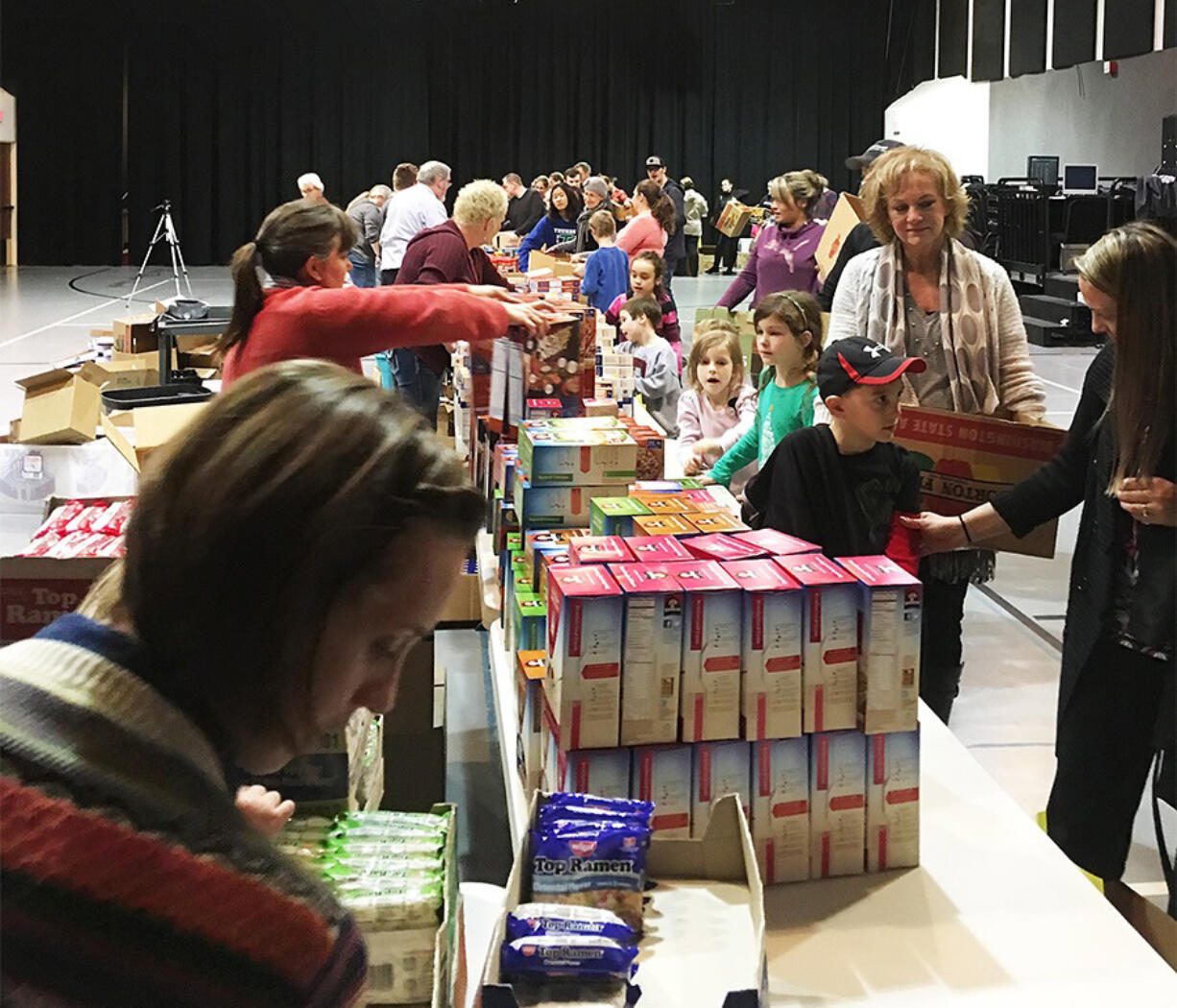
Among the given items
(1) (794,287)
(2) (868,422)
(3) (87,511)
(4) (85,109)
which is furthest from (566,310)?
(4) (85,109)

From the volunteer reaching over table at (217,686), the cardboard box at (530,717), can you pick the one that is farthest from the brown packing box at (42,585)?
the volunteer reaching over table at (217,686)

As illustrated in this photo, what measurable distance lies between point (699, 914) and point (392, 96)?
2432 centimetres

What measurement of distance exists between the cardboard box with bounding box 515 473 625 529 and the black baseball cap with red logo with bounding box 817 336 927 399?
50cm

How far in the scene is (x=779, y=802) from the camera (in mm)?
2016

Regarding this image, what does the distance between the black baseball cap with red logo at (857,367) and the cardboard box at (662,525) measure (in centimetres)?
46

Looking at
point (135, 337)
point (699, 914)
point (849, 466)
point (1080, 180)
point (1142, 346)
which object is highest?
point (1080, 180)

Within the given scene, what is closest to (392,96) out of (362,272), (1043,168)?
(1043,168)

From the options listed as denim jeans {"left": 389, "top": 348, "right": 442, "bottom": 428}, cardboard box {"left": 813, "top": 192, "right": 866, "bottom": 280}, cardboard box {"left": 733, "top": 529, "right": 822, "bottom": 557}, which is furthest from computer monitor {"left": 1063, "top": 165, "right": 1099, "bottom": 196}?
cardboard box {"left": 733, "top": 529, "right": 822, "bottom": 557}

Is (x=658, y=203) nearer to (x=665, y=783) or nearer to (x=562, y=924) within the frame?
(x=665, y=783)

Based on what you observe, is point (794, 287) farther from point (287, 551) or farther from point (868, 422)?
point (287, 551)

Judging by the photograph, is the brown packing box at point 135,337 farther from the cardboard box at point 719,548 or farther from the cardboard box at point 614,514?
the cardboard box at point 719,548

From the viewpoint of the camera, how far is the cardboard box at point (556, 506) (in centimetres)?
297

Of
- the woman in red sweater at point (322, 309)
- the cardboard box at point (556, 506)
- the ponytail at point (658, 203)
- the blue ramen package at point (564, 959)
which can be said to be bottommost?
the blue ramen package at point (564, 959)

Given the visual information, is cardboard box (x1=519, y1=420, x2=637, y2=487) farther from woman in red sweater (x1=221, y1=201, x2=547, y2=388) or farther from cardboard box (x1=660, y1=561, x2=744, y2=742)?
→ cardboard box (x1=660, y1=561, x2=744, y2=742)
